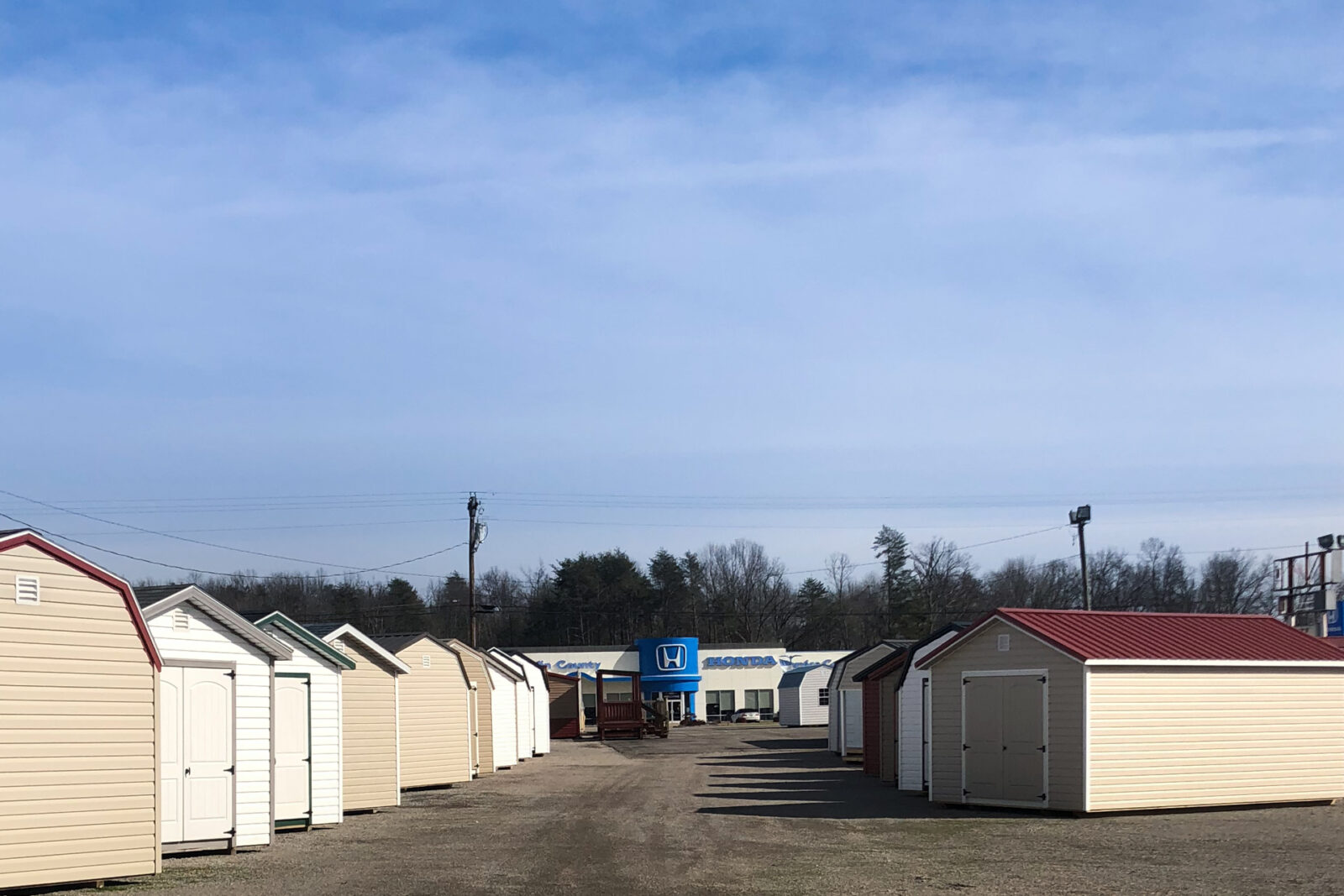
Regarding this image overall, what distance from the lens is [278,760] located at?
21.5m

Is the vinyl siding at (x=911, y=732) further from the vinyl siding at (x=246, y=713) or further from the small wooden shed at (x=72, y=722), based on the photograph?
the small wooden shed at (x=72, y=722)

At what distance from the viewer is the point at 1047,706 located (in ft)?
74.7

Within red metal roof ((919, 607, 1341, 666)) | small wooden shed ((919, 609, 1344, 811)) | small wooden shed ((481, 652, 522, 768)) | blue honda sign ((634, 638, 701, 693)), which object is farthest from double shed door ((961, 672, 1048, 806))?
blue honda sign ((634, 638, 701, 693))

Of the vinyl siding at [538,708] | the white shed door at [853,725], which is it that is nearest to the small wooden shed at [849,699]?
the white shed door at [853,725]

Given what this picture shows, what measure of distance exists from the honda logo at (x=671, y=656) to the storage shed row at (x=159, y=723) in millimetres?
54041

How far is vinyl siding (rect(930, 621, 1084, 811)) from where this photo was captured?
72.8 ft

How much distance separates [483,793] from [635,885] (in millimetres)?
17188

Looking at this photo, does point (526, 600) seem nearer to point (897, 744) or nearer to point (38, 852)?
point (897, 744)

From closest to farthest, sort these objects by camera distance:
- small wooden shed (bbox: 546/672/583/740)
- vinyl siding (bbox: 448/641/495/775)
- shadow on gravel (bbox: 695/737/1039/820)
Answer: shadow on gravel (bbox: 695/737/1039/820) → vinyl siding (bbox: 448/641/495/775) → small wooden shed (bbox: 546/672/583/740)

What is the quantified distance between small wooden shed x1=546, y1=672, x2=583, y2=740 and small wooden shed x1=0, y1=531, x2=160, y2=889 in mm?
54371

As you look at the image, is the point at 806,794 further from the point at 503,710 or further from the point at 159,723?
the point at 503,710

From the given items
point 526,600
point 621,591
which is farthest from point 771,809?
point 526,600

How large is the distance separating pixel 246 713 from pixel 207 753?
3.44 ft

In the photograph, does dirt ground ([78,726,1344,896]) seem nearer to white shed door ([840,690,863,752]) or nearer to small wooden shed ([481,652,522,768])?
small wooden shed ([481,652,522,768])
